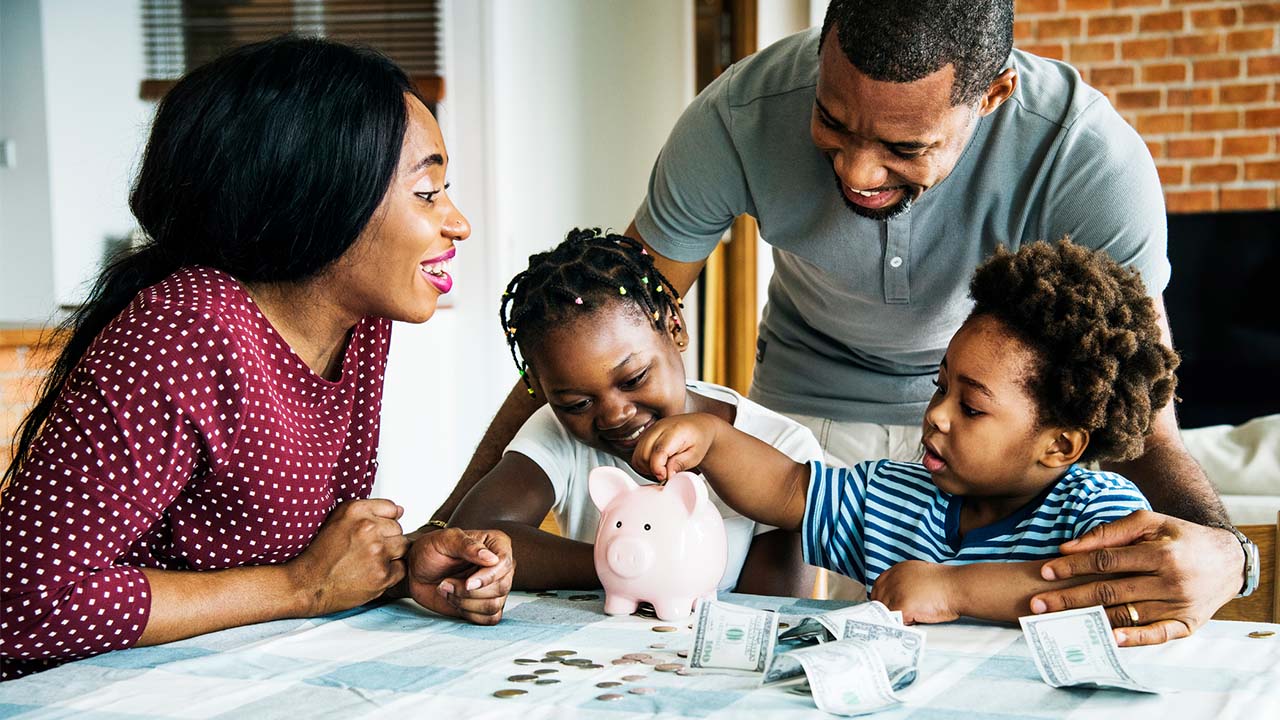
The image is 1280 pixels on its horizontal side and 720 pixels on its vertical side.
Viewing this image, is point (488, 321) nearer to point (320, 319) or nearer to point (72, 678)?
point (320, 319)

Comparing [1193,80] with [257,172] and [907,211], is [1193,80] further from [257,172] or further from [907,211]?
[257,172]

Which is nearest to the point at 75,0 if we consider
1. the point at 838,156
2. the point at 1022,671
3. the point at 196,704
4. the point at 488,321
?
the point at 488,321

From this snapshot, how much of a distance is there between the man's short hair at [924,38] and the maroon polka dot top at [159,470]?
2.41 feet

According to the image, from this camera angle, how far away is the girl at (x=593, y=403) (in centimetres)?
145

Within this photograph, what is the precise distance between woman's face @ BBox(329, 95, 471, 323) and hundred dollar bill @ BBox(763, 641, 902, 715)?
24.6 inches

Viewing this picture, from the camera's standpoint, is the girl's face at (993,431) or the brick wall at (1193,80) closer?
the girl's face at (993,431)

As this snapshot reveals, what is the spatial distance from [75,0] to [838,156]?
12.1ft

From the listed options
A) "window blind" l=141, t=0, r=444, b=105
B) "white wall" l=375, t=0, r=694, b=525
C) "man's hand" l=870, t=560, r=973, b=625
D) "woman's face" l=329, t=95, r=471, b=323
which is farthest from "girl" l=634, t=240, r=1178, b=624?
"window blind" l=141, t=0, r=444, b=105

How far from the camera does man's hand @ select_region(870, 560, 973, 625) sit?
1131mm

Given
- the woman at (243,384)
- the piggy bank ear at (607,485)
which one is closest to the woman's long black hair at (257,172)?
the woman at (243,384)

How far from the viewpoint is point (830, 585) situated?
2279 millimetres

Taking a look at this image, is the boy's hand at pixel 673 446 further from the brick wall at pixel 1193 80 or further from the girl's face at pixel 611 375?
the brick wall at pixel 1193 80

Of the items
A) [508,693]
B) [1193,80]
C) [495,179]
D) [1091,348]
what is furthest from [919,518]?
[1193,80]

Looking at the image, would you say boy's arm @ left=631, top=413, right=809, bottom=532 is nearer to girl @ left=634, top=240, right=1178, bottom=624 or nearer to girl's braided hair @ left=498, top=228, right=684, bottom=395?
girl @ left=634, top=240, right=1178, bottom=624
